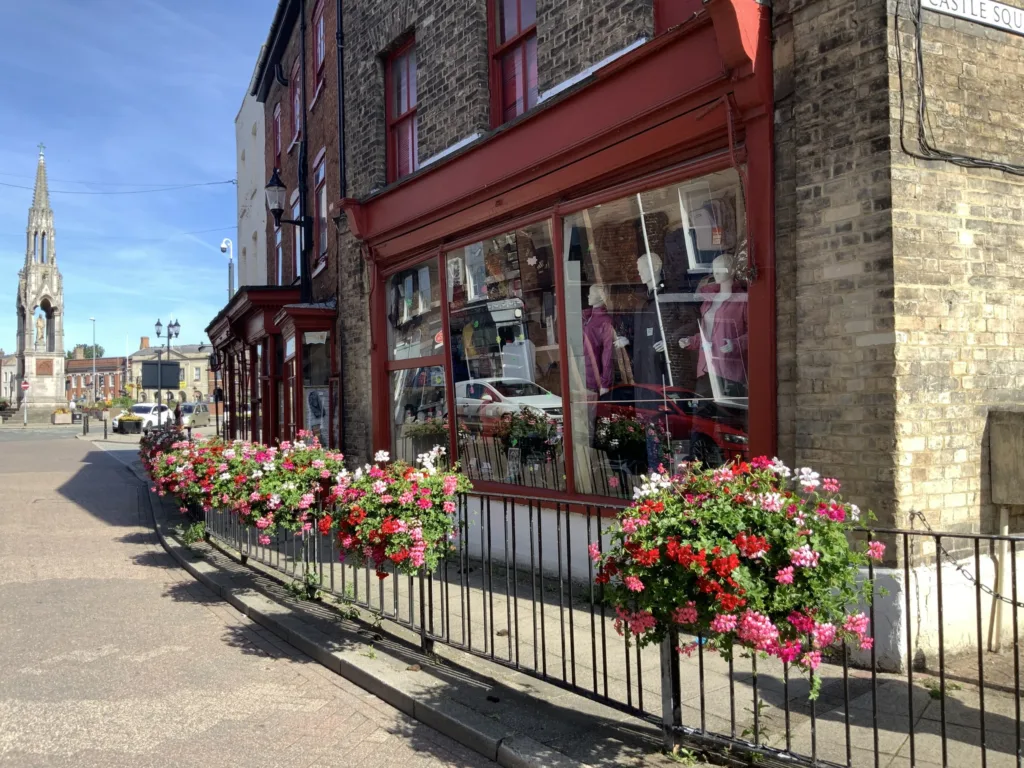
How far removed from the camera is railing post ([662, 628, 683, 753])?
12.6 ft

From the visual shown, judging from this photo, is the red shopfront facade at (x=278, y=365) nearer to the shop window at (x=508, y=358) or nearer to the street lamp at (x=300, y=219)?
the street lamp at (x=300, y=219)

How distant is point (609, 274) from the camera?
288 inches

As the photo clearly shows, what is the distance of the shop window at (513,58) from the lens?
27.7 ft

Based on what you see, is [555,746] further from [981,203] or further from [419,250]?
[419,250]

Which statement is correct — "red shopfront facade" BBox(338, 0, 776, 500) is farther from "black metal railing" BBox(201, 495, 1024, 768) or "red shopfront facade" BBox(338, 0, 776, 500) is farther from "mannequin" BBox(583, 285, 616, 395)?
"black metal railing" BBox(201, 495, 1024, 768)

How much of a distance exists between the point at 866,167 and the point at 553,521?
3969mm

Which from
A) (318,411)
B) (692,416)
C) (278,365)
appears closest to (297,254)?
(278,365)

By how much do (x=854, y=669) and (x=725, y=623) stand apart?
2.28m

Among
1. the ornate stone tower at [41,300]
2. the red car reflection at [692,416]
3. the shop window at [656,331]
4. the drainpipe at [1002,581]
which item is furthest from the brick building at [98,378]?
the drainpipe at [1002,581]

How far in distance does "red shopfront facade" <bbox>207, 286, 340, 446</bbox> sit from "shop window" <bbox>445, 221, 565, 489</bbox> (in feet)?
12.5

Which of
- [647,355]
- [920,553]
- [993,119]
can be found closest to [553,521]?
[647,355]

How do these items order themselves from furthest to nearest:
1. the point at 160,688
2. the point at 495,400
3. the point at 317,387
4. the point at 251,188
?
the point at 251,188
the point at 317,387
the point at 495,400
the point at 160,688

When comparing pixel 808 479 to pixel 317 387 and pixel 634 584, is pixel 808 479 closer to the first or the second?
pixel 634 584

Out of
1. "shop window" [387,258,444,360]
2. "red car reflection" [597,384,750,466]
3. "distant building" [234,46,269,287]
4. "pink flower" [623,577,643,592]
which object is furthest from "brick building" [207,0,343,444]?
"pink flower" [623,577,643,592]
